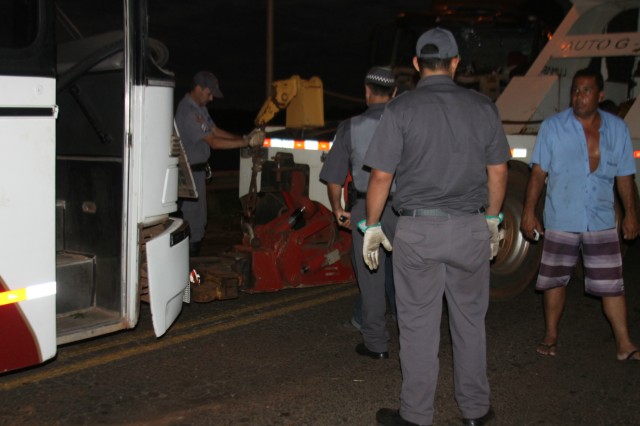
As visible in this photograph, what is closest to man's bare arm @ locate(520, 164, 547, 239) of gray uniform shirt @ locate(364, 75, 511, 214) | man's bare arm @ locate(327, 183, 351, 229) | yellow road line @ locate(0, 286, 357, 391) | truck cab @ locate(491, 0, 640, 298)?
man's bare arm @ locate(327, 183, 351, 229)

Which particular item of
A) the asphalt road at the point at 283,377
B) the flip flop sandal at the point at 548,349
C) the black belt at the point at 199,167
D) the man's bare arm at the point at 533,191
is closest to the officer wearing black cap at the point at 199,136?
the black belt at the point at 199,167

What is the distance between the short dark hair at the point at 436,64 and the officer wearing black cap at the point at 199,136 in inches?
122

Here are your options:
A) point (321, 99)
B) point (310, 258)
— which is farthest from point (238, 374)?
point (321, 99)

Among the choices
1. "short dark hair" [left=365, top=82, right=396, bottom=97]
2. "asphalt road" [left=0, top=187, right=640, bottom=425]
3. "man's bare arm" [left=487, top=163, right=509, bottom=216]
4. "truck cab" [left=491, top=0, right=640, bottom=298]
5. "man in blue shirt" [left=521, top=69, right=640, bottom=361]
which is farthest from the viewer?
"truck cab" [left=491, top=0, right=640, bottom=298]

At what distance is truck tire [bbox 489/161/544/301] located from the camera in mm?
6574

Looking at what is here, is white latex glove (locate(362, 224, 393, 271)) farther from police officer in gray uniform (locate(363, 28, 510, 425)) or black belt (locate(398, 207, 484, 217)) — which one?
black belt (locate(398, 207, 484, 217))

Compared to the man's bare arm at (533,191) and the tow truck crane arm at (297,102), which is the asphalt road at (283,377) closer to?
the man's bare arm at (533,191)

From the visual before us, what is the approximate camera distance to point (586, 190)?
15.9ft

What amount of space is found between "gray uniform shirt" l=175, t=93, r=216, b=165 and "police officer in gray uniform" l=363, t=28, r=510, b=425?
3251mm

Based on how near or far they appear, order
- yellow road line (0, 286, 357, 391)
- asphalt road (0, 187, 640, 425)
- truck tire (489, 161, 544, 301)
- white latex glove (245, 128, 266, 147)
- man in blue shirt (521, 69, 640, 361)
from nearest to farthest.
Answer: asphalt road (0, 187, 640, 425) < yellow road line (0, 286, 357, 391) < man in blue shirt (521, 69, 640, 361) < white latex glove (245, 128, 266, 147) < truck tire (489, 161, 544, 301)

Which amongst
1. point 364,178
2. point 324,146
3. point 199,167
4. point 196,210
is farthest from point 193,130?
point 364,178

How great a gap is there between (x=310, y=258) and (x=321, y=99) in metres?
2.11

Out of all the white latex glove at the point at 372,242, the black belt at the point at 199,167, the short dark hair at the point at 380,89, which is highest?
the short dark hair at the point at 380,89

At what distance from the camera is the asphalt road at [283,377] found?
4.23 metres
